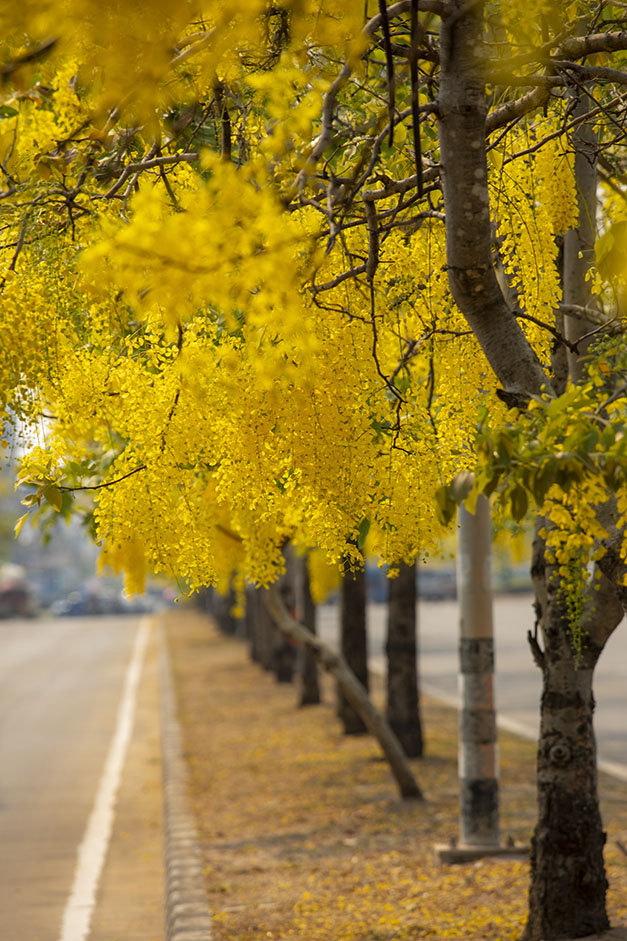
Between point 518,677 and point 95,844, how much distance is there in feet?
46.8

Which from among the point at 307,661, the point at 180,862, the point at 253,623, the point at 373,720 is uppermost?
the point at 253,623

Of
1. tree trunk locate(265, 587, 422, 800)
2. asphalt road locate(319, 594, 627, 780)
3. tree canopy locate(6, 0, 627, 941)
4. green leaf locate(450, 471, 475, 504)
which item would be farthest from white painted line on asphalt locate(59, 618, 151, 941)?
green leaf locate(450, 471, 475, 504)

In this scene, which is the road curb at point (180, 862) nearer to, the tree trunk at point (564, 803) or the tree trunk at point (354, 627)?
the tree trunk at point (564, 803)

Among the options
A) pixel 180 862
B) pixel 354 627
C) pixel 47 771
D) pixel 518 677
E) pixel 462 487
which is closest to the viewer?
pixel 462 487

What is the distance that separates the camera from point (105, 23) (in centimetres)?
341

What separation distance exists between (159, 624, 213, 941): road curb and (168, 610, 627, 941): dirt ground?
11cm

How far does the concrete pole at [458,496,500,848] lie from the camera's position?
8211 mm

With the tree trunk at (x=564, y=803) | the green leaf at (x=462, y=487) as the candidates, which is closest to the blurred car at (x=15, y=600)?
the tree trunk at (x=564, y=803)

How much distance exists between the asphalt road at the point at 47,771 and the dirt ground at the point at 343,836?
112 cm

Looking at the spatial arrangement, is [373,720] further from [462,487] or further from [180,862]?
[462,487]

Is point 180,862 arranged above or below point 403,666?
below

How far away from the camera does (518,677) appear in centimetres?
2347

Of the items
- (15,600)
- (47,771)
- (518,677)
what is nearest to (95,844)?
(47,771)

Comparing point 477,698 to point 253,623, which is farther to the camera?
point 253,623
